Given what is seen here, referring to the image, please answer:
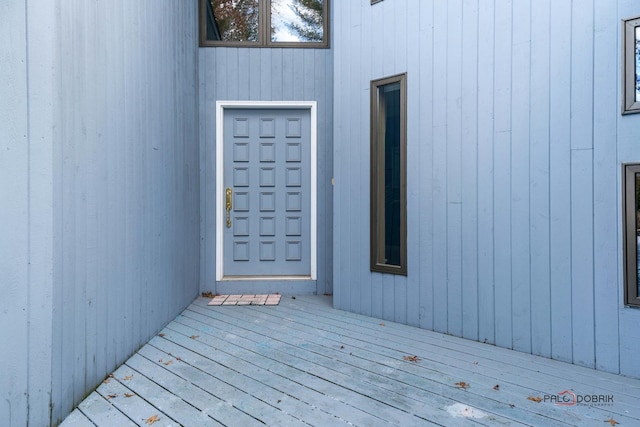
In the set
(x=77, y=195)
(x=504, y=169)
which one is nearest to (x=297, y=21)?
(x=504, y=169)

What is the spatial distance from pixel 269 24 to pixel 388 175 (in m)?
2.17

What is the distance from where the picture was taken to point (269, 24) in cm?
413

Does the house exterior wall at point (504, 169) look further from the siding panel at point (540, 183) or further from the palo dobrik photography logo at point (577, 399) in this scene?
the palo dobrik photography logo at point (577, 399)

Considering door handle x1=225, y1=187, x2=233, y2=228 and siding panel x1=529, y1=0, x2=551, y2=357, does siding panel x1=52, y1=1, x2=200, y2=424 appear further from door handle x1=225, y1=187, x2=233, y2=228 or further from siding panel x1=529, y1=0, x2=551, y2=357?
siding panel x1=529, y1=0, x2=551, y2=357

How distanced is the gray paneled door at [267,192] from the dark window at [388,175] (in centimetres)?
104

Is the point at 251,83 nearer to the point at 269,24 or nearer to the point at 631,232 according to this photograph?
the point at 269,24

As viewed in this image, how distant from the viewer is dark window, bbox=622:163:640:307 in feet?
7.21

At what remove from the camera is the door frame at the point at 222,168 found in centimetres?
412

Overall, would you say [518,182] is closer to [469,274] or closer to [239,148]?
[469,274]

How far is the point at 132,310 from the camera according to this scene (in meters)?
2.53

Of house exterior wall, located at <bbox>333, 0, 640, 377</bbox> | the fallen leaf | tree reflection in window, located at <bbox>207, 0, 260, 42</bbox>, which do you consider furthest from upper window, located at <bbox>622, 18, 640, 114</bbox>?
tree reflection in window, located at <bbox>207, 0, 260, 42</bbox>

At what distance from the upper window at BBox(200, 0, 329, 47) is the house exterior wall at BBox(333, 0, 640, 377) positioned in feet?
2.29

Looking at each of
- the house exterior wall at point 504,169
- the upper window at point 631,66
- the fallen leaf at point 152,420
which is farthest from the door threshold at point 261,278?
the upper window at point 631,66

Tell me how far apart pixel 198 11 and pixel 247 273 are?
110 inches
